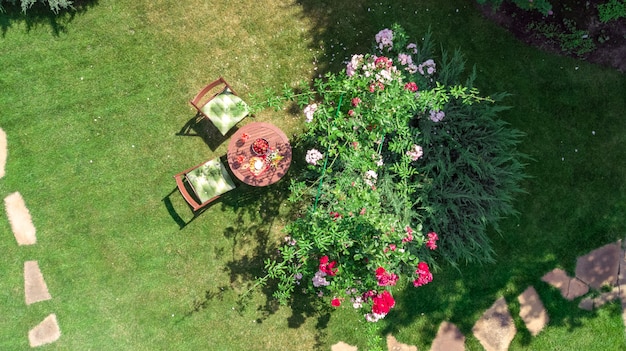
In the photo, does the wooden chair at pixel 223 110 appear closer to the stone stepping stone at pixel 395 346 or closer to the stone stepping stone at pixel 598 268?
the stone stepping stone at pixel 395 346

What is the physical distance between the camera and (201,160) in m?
9.20

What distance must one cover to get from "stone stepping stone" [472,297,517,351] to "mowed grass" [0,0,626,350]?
27cm

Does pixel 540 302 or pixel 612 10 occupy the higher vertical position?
pixel 612 10

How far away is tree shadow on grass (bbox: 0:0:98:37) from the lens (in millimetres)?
8992

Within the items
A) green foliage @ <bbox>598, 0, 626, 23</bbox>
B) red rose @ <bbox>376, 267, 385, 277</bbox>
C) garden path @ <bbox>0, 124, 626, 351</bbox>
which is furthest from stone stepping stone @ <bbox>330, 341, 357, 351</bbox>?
green foliage @ <bbox>598, 0, 626, 23</bbox>

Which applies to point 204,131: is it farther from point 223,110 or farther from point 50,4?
point 50,4

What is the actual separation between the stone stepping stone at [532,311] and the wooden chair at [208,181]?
693 cm

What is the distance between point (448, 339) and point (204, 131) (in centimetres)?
715

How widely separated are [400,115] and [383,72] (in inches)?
30.8

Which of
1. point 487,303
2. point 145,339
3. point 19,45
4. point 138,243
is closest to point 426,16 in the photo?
point 487,303

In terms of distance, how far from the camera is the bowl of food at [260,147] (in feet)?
27.4

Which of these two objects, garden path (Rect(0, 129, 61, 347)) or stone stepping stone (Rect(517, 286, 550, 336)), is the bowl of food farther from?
stone stepping stone (Rect(517, 286, 550, 336))

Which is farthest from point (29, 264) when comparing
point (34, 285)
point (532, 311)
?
point (532, 311)

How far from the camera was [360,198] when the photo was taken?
22.0 feet
